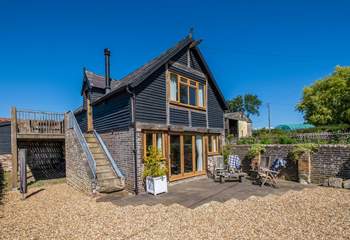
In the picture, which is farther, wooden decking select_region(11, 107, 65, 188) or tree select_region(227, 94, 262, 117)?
tree select_region(227, 94, 262, 117)

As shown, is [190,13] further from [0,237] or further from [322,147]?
[0,237]

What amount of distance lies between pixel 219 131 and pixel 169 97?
181 inches

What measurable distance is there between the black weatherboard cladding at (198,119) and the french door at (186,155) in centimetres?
63

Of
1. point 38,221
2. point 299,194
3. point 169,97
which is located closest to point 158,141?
point 169,97

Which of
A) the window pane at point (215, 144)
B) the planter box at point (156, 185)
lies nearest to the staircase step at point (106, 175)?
the planter box at point (156, 185)

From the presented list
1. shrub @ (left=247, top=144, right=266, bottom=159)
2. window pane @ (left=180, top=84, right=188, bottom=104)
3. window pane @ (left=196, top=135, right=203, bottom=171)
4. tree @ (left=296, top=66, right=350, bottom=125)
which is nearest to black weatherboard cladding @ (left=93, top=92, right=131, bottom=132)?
window pane @ (left=180, top=84, right=188, bottom=104)

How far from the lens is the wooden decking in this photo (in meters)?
10.8

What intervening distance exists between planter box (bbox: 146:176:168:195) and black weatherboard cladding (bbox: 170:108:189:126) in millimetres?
2943

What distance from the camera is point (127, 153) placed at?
8844 millimetres

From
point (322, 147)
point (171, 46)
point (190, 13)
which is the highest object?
point (190, 13)

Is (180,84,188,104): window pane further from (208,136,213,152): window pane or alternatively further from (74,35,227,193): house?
(208,136,213,152): window pane

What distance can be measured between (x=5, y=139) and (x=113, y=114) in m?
10.5

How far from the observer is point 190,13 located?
1108cm

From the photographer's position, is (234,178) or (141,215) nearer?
(141,215)
